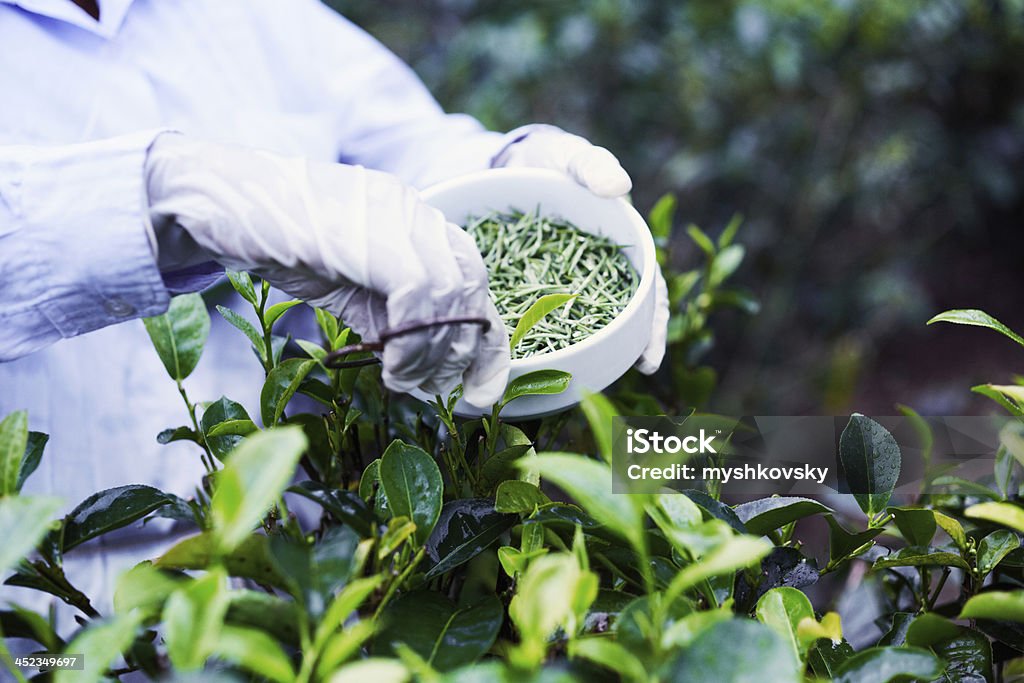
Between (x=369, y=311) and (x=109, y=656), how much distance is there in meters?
0.30

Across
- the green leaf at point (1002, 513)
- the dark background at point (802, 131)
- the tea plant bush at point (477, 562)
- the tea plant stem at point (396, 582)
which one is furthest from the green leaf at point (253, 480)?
the dark background at point (802, 131)

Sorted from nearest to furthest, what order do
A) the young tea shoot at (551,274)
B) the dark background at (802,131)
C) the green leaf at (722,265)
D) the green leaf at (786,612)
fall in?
the green leaf at (786,612)
the young tea shoot at (551,274)
the green leaf at (722,265)
the dark background at (802,131)

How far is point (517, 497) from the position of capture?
0.49m

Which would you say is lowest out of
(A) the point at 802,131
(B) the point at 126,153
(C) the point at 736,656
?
(A) the point at 802,131

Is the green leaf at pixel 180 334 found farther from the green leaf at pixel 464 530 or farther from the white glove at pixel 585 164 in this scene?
the white glove at pixel 585 164

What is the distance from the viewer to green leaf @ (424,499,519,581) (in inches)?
19.5

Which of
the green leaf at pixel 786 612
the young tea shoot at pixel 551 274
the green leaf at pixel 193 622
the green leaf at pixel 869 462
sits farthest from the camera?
the young tea shoot at pixel 551 274

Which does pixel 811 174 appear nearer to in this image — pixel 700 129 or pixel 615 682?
pixel 700 129

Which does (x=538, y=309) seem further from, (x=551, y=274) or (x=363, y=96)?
(x=363, y=96)

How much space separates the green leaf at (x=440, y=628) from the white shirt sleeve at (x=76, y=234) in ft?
0.93

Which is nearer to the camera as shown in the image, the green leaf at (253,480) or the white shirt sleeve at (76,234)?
the green leaf at (253,480)

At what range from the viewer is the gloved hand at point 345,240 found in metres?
0.55

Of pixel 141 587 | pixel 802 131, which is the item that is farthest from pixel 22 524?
pixel 802 131

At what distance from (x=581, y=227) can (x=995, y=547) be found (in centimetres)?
42
